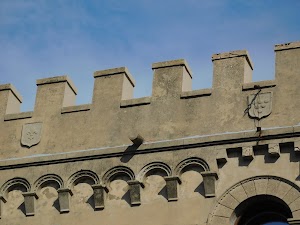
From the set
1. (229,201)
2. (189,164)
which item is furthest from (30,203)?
(229,201)

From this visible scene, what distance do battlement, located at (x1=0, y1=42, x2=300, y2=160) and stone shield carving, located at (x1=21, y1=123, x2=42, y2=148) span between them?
3.6 inches

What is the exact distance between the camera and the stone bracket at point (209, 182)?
72.1 feet

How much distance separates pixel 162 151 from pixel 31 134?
137 inches

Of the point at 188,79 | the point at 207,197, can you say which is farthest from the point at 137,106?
the point at 207,197

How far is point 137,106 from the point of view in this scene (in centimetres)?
2377

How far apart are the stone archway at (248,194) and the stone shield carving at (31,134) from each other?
4876 millimetres

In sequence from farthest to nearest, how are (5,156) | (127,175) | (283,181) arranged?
(5,156)
(127,175)
(283,181)

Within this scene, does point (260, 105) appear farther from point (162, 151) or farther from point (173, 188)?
point (173, 188)

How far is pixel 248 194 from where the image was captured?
2166 cm

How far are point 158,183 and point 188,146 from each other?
100cm

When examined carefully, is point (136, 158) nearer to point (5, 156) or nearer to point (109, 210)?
point (109, 210)

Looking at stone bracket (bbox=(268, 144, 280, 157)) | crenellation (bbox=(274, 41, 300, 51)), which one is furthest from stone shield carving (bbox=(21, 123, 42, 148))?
crenellation (bbox=(274, 41, 300, 51))

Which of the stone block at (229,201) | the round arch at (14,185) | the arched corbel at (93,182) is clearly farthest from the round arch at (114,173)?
the stone block at (229,201)

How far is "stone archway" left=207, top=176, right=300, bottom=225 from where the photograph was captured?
840 inches
